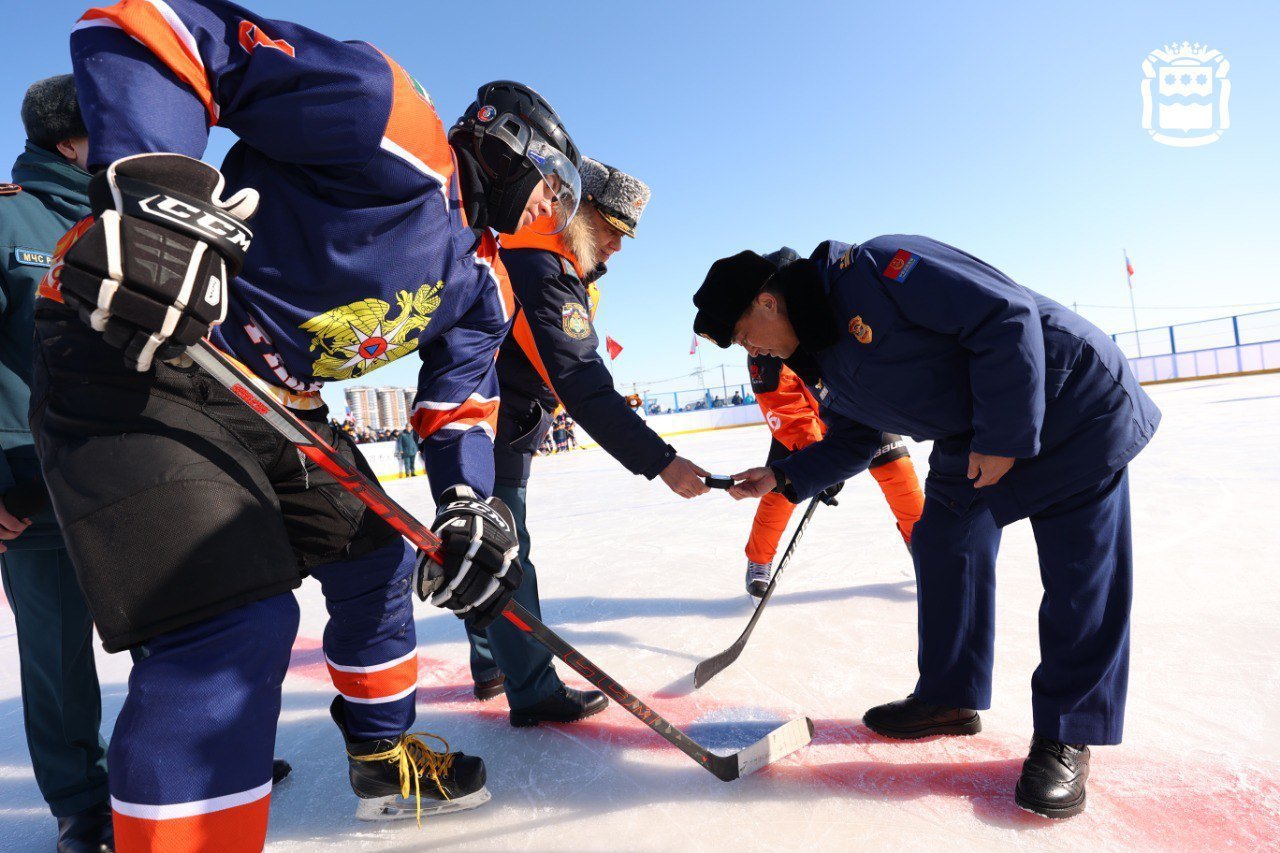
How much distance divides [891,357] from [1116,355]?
0.48m

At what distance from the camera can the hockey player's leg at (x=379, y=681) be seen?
4.28 ft

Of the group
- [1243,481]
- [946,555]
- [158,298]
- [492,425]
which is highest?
[158,298]

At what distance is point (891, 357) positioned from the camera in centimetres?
148

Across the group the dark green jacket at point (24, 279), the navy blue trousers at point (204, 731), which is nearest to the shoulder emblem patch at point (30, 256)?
the dark green jacket at point (24, 279)

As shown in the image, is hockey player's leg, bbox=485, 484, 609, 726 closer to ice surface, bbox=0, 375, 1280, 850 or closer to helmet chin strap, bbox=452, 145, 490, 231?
ice surface, bbox=0, 375, 1280, 850

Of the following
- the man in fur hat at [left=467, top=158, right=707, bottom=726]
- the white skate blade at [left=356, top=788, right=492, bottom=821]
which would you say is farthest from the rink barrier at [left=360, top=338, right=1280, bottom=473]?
the white skate blade at [left=356, top=788, right=492, bottom=821]

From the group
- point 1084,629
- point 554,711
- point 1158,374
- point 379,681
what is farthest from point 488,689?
point 1158,374

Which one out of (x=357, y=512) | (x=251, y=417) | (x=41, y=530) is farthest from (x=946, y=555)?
(x=41, y=530)

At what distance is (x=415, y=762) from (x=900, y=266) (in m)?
1.46

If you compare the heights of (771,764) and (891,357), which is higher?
(891,357)

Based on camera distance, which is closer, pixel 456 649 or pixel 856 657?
pixel 856 657

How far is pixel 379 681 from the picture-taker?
1.33 meters

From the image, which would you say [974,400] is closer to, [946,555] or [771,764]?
[946,555]

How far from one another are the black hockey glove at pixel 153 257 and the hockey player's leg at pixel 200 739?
34 centimetres
